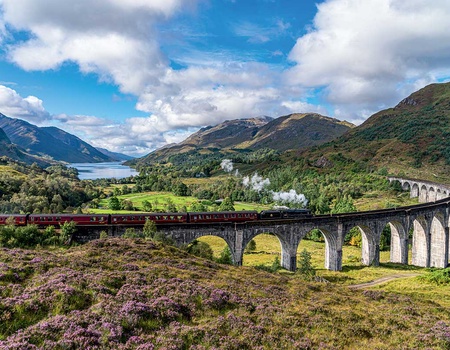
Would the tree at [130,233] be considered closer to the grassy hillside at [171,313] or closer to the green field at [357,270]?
the grassy hillside at [171,313]

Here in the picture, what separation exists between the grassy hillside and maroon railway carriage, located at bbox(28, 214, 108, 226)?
48.2 feet

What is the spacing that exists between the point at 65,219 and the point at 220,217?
62.7 ft

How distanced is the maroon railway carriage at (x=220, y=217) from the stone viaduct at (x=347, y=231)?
2.67 meters

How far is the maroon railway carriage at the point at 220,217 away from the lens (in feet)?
136

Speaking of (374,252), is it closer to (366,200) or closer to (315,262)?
(315,262)

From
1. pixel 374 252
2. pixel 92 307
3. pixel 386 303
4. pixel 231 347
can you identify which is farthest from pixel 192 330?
pixel 374 252

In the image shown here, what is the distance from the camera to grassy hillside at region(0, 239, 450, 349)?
501 inches

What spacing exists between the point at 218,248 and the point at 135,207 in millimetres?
36037

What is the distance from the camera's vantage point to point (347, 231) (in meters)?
46.4

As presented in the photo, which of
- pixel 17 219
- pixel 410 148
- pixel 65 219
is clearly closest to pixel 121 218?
pixel 65 219

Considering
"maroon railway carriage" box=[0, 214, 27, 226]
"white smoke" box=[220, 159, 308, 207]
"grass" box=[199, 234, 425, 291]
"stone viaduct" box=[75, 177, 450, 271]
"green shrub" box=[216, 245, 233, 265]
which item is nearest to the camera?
"maroon railway carriage" box=[0, 214, 27, 226]

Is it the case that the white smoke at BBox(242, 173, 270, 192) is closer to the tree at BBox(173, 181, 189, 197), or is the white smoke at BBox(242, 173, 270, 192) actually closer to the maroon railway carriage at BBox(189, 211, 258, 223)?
the tree at BBox(173, 181, 189, 197)

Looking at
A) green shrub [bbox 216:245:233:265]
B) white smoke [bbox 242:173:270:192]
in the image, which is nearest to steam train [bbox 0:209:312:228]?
green shrub [bbox 216:245:233:265]

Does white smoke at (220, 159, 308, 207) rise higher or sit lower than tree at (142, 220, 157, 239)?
higher
